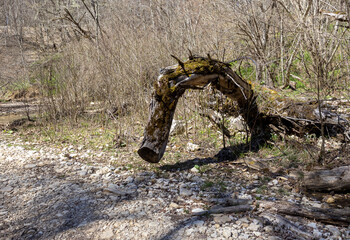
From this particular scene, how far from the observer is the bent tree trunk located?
11.6 ft

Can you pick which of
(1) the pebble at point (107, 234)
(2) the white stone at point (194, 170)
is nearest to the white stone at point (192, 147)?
(2) the white stone at point (194, 170)

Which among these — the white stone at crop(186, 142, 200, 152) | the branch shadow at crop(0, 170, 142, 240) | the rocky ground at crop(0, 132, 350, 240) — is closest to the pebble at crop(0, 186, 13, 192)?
the rocky ground at crop(0, 132, 350, 240)

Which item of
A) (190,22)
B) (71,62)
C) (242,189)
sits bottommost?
(242,189)

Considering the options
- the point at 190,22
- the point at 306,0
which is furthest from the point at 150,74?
the point at 306,0

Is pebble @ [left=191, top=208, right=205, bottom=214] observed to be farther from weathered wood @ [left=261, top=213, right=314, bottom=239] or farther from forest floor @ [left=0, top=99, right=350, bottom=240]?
weathered wood @ [left=261, top=213, right=314, bottom=239]

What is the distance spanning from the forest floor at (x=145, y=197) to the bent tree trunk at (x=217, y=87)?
0.52 metres

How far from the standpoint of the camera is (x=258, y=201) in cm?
272

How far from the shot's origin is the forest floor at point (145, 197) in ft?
7.79

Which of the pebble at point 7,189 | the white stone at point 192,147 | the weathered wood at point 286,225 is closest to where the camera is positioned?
the weathered wood at point 286,225

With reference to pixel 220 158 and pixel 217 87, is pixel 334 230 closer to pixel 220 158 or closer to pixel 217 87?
pixel 220 158

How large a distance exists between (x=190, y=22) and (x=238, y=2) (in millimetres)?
1361

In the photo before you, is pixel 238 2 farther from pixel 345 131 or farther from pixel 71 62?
pixel 71 62

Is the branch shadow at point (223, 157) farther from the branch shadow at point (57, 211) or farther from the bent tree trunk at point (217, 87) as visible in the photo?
the branch shadow at point (57, 211)

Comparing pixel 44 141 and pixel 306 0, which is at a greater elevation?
pixel 306 0
